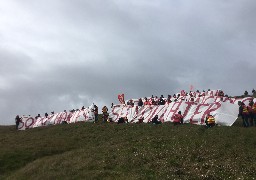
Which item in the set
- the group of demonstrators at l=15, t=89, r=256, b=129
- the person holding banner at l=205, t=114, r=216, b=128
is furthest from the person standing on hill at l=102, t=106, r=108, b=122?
the person holding banner at l=205, t=114, r=216, b=128

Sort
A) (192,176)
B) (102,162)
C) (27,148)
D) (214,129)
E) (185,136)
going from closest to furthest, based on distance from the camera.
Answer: (192,176) → (102,162) → (185,136) → (214,129) → (27,148)

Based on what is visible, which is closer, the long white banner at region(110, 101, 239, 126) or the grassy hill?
the grassy hill

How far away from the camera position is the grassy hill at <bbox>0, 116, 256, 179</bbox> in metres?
23.8

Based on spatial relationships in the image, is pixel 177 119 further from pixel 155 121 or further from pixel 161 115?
pixel 161 115

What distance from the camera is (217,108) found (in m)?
41.7

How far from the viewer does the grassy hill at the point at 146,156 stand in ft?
78.2

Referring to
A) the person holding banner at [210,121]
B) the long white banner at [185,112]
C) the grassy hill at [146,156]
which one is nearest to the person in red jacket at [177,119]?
the grassy hill at [146,156]

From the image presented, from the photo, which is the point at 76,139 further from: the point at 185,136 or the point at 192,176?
the point at 192,176

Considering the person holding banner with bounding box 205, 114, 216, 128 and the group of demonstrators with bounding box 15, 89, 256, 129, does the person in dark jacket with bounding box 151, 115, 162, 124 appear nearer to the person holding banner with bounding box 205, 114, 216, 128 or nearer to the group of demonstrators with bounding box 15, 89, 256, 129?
the group of demonstrators with bounding box 15, 89, 256, 129

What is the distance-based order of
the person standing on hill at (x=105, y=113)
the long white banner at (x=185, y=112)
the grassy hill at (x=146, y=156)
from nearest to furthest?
the grassy hill at (x=146, y=156), the long white banner at (x=185, y=112), the person standing on hill at (x=105, y=113)

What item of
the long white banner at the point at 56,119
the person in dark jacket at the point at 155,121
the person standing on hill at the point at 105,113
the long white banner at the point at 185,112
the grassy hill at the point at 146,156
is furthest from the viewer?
the long white banner at the point at 56,119

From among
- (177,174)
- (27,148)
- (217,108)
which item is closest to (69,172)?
(177,174)

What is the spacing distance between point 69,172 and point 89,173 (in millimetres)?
2041

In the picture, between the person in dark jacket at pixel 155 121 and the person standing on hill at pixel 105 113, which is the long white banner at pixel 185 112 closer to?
the person in dark jacket at pixel 155 121
